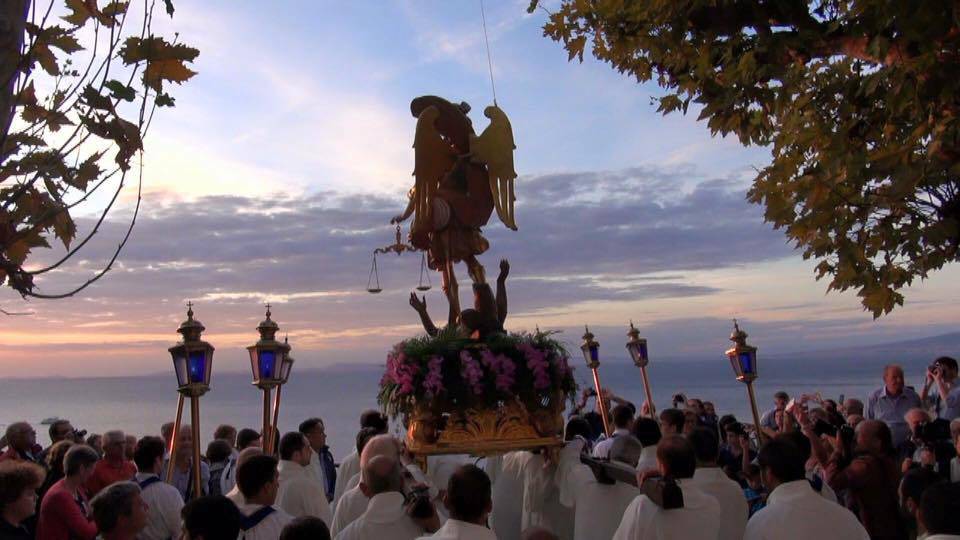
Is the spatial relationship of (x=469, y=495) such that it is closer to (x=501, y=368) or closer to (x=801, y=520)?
(x=801, y=520)

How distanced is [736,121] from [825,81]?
77 cm

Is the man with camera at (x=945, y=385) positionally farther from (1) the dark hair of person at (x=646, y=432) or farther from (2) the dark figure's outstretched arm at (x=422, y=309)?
(2) the dark figure's outstretched arm at (x=422, y=309)

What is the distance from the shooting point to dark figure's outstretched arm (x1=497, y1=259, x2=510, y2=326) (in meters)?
8.91

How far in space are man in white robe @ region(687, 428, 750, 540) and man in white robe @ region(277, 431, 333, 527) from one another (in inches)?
109

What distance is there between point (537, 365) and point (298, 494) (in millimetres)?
2449

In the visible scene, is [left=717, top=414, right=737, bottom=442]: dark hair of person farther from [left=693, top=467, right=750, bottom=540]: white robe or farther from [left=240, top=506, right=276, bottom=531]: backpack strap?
[left=240, top=506, right=276, bottom=531]: backpack strap

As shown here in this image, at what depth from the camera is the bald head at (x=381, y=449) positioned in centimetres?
580

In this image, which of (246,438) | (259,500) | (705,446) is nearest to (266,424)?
(246,438)

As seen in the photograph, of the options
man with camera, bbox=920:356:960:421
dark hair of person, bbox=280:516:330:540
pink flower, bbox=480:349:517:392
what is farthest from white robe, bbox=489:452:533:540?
dark hair of person, bbox=280:516:330:540

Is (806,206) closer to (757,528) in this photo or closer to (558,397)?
(757,528)

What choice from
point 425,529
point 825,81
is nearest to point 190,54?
point 425,529

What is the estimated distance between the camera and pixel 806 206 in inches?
223

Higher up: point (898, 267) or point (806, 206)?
point (806, 206)

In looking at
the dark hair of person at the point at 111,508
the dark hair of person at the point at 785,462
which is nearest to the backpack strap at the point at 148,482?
the dark hair of person at the point at 111,508
